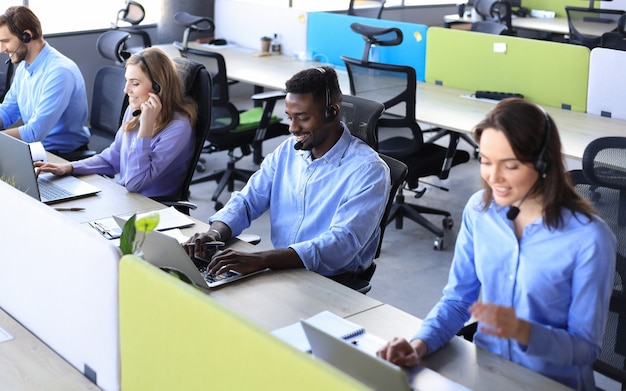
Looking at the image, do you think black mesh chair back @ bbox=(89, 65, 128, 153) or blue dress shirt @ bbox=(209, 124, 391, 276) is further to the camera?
black mesh chair back @ bbox=(89, 65, 128, 153)

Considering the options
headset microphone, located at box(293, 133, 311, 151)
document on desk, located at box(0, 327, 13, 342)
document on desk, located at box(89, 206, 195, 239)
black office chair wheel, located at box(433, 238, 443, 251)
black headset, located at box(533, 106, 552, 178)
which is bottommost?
black office chair wheel, located at box(433, 238, 443, 251)

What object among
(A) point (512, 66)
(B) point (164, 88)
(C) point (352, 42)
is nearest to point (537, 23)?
(C) point (352, 42)

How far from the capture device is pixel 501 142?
177 cm

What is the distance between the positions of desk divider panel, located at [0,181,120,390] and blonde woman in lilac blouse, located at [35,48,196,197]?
103cm

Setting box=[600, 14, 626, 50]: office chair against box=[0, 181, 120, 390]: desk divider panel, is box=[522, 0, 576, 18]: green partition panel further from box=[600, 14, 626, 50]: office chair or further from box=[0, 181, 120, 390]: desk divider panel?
box=[0, 181, 120, 390]: desk divider panel

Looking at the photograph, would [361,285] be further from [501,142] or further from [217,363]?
[217,363]

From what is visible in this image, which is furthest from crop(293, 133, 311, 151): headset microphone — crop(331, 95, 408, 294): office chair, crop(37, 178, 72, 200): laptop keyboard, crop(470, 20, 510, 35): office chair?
crop(470, 20, 510, 35): office chair

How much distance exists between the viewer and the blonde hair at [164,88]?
124 inches

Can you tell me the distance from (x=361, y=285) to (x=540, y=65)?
255 cm

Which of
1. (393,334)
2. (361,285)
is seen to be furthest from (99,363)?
(361,285)

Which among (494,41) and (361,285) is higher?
(494,41)

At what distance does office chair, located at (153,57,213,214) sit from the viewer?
325 centimetres

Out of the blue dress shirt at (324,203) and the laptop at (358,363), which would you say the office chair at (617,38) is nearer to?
the blue dress shirt at (324,203)

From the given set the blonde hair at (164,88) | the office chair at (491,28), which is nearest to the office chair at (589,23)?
the office chair at (491,28)
